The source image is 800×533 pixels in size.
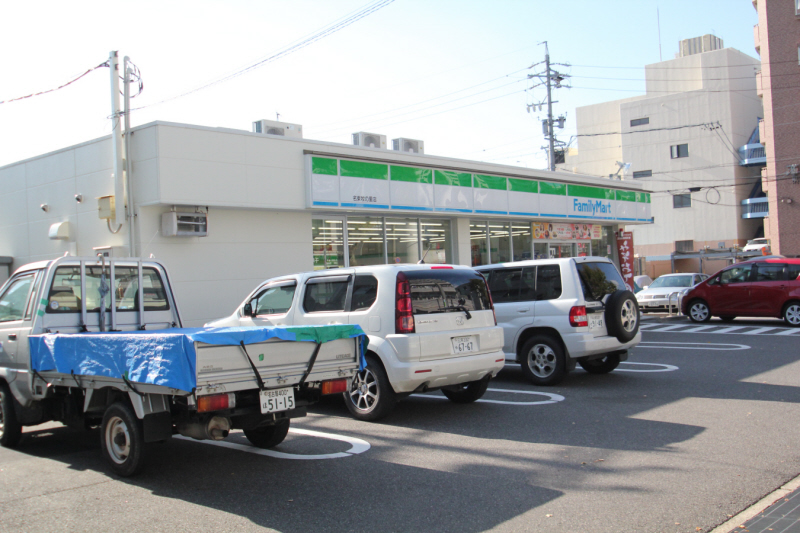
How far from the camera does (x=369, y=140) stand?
17391 mm

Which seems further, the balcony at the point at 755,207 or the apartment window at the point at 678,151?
the apartment window at the point at 678,151

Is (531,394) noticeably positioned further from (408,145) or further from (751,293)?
(751,293)

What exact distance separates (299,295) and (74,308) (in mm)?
2778

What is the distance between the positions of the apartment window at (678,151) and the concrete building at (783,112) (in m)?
12.9

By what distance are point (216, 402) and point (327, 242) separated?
1058cm

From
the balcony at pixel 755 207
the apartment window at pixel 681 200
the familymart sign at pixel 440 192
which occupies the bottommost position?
the familymart sign at pixel 440 192

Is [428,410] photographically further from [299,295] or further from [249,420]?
[249,420]

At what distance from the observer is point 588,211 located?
2339cm

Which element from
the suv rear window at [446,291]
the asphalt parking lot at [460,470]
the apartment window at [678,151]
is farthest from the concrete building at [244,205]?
the apartment window at [678,151]

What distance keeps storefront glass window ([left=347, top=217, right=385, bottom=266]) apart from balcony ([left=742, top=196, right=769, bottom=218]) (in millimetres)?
44033

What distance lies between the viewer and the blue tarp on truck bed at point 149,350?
5.00 metres

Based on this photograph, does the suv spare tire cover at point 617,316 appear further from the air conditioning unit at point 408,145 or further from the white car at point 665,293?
the white car at point 665,293

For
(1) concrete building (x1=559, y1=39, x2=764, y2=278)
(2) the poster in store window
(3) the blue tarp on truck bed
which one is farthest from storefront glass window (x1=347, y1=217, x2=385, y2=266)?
(1) concrete building (x1=559, y1=39, x2=764, y2=278)

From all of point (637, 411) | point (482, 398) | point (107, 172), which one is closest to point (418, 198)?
point (107, 172)
